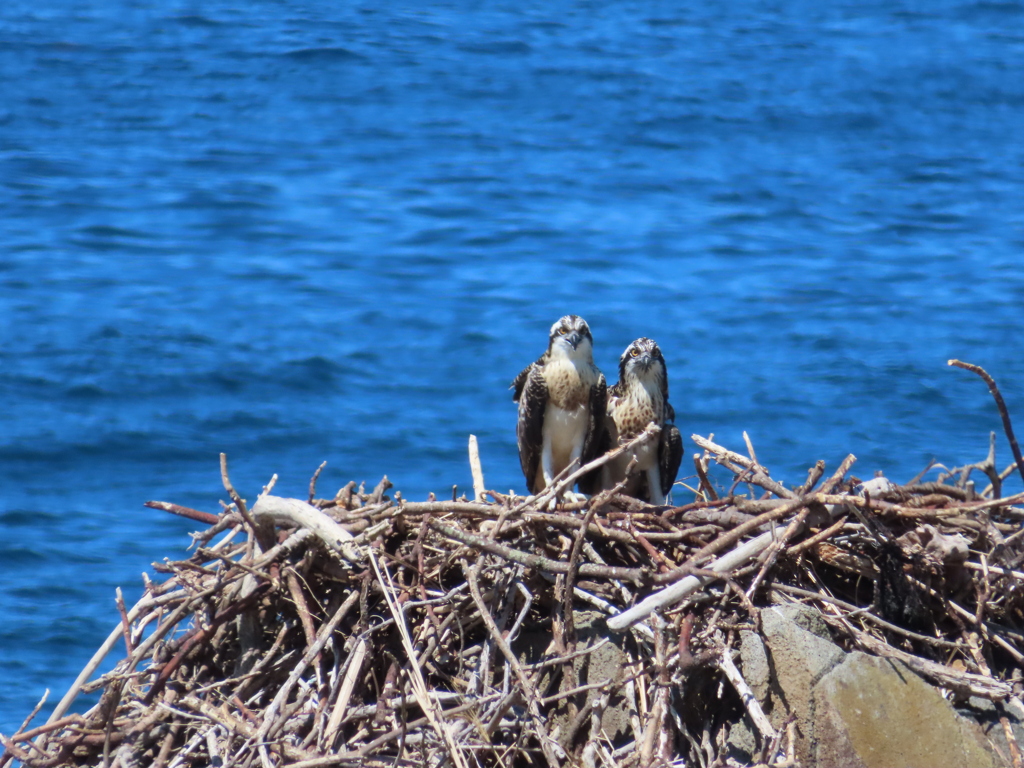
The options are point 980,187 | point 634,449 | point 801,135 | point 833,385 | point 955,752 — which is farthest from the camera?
point 801,135

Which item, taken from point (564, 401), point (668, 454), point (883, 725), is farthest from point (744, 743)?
point (564, 401)

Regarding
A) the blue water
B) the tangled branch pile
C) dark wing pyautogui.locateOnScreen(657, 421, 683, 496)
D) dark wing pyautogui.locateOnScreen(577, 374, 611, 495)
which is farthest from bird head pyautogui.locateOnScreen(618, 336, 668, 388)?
the blue water

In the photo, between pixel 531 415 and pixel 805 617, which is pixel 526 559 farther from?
pixel 531 415

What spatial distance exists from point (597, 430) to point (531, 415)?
14.4 inches

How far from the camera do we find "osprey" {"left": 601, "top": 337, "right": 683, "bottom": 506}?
26.3 ft

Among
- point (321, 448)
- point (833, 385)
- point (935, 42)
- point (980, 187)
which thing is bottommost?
point (321, 448)

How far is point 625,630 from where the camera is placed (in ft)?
21.2

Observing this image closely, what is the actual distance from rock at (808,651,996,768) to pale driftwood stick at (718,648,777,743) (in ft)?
0.98

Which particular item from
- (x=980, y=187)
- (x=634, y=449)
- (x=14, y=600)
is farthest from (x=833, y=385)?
(x=634, y=449)

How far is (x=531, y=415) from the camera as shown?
813 cm

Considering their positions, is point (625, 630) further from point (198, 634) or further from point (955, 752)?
point (198, 634)

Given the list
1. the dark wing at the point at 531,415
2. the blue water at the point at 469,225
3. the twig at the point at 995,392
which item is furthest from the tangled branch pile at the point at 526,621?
the blue water at the point at 469,225

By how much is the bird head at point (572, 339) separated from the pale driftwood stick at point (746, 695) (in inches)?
90.7

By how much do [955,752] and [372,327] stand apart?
67.5 ft
